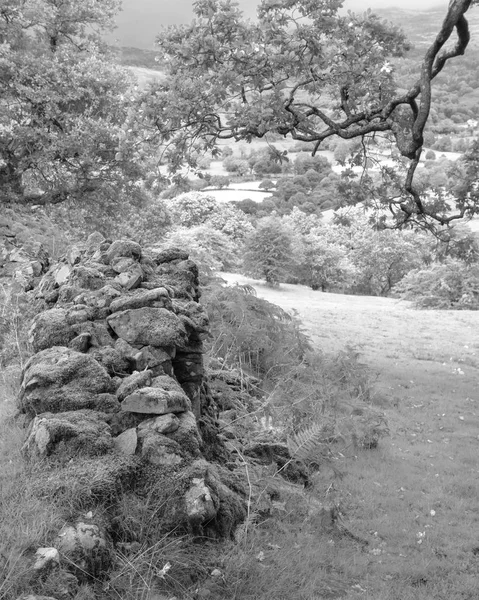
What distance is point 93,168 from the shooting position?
16.4 m

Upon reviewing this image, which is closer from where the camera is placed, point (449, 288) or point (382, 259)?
point (449, 288)

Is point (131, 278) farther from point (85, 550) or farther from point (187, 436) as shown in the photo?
point (85, 550)

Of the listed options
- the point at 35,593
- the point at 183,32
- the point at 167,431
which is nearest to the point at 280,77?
the point at 183,32

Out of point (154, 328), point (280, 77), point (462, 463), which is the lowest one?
point (462, 463)

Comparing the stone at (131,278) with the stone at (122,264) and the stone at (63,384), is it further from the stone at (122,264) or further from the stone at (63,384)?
the stone at (63,384)

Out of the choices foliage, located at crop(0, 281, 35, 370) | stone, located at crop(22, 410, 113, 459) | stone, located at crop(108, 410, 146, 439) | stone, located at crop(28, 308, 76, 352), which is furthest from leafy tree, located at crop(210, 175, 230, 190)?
stone, located at crop(22, 410, 113, 459)

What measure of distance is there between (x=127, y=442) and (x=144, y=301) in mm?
1572

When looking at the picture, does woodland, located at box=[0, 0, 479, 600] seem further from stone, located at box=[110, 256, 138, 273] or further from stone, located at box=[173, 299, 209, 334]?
stone, located at box=[173, 299, 209, 334]

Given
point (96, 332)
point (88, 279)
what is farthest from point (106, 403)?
point (88, 279)

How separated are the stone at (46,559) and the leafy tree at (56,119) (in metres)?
12.2

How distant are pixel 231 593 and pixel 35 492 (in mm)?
1391

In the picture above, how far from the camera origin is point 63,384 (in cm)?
481

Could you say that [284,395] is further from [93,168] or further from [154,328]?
[93,168]

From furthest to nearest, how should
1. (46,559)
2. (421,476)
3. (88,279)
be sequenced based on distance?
(421,476), (88,279), (46,559)
